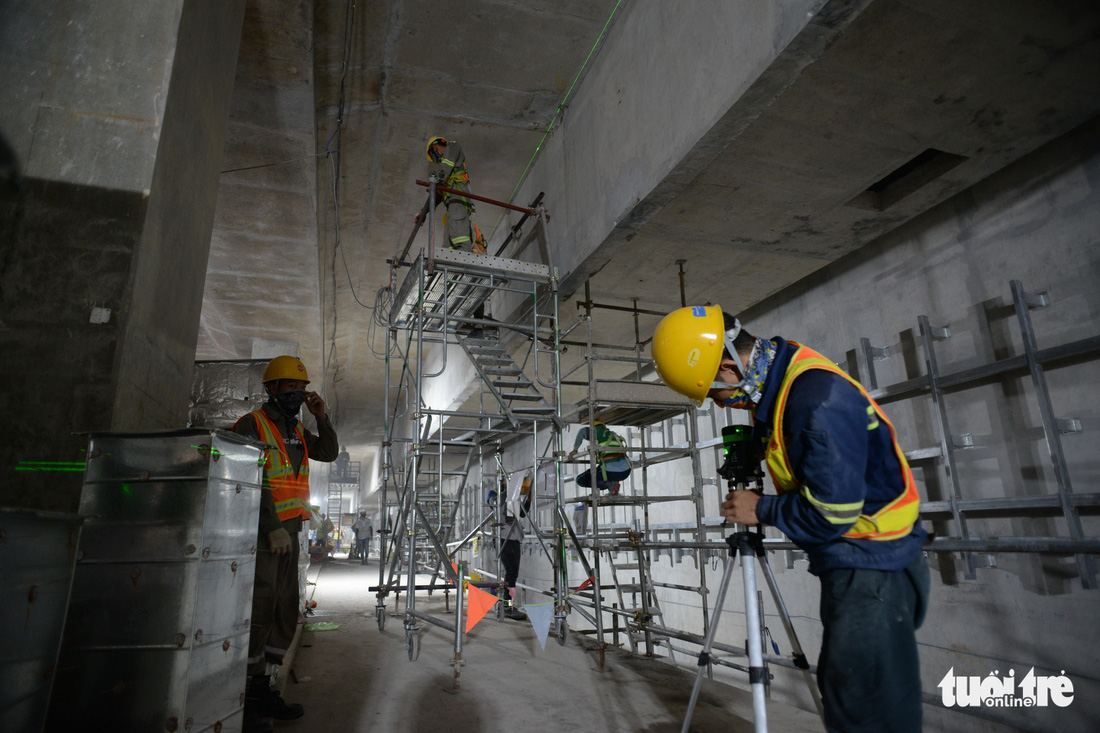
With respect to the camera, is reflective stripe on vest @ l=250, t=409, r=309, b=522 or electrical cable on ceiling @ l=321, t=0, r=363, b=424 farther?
electrical cable on ceiling @ l=321, t=0, r=363, b=424

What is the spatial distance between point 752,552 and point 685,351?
0.83 metres

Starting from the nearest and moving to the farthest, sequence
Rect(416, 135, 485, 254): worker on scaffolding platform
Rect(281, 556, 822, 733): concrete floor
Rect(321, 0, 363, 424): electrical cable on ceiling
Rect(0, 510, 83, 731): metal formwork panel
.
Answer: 1. Rect(0, 510, 83, 731): metal formwork panel
2. Rect(281, 556, 822, 733): concrete floor
3. Rect(321, 0, 363, 424): electrical cable on ceiling
4. Rect(416, 135, 485, 254): worker on scaffolding platform

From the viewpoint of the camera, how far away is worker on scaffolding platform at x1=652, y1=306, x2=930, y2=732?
186 centimetres

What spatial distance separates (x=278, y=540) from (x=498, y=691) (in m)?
1.98

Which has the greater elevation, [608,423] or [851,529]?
[608,423]

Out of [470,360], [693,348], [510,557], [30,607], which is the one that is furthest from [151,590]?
[510,557]

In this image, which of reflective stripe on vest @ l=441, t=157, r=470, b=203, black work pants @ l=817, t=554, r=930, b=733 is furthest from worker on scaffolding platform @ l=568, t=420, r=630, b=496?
black work pants @ l=817, t=554, r=930, b=733

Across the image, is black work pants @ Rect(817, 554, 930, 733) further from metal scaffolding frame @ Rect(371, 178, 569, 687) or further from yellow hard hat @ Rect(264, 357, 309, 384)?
yellow hard hat @ Rect(264, 357, 309, 384)

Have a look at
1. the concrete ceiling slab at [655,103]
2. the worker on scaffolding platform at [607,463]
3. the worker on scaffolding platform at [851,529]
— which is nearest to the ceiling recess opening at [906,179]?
the concrete ceiling slab at [655,103]

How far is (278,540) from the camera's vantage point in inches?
146


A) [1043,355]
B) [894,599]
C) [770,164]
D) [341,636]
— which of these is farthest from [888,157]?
[341,636]

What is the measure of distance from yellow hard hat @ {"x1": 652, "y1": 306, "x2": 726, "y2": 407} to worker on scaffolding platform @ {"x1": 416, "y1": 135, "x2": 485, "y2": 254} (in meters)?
5.31

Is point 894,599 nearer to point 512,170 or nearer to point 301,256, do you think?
point 512,170

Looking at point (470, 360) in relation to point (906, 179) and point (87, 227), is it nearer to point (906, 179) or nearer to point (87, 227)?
point (87, 227)
